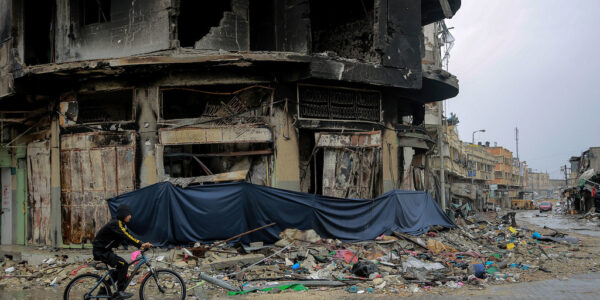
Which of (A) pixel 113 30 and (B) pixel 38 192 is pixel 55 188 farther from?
(A) pixel 113 30

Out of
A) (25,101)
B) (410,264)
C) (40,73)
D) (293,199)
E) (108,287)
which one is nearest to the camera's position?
(108,287)

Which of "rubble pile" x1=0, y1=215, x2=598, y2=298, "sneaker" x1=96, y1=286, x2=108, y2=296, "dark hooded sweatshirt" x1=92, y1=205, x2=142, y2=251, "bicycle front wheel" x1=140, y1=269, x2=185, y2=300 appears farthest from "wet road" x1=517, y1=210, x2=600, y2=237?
"sneaker" x1=96, y1=286, x2=108, y2=296

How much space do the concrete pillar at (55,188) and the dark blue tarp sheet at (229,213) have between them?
9.13 feet

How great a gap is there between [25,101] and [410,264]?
1252cm

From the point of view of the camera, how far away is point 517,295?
8.28 meters

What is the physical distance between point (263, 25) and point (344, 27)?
9.90ft

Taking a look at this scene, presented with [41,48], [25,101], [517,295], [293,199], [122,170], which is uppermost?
[41,48]

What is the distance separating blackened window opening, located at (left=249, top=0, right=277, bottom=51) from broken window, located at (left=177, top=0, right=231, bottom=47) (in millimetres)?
938

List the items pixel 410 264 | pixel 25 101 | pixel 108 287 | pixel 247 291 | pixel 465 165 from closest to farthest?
pixel 108 287 → pixel 247 291 → pixel 410 264 → pixel 25 101 → pixel 465 165

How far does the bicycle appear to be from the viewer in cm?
761

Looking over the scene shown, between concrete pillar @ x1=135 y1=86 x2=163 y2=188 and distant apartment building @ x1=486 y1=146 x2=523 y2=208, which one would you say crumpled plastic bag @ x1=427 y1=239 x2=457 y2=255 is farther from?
distant apartment building @ x1=486 y1=146 x2=523 y2=208

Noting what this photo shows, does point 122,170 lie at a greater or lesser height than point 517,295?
greater

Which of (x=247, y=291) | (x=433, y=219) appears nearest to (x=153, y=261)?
(x=247, y=291)

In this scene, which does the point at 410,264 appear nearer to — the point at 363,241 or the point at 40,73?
the point at 363,241
